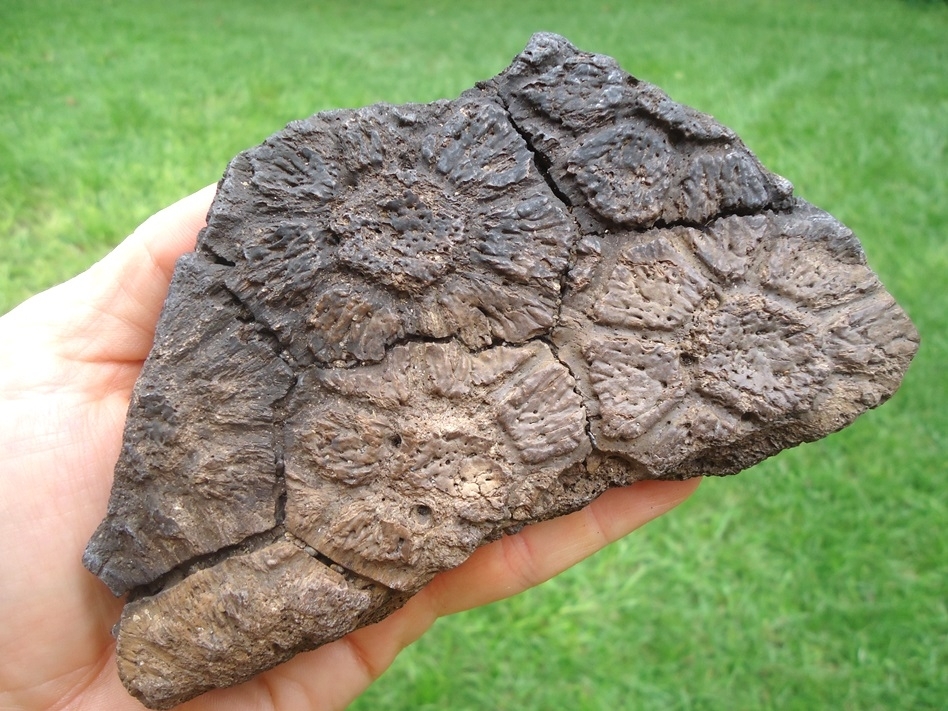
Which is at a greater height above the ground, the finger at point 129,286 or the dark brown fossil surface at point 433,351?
the finger at point 129,286

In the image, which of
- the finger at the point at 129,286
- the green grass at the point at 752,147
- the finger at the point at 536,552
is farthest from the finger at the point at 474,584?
the finger at the point at 129,286

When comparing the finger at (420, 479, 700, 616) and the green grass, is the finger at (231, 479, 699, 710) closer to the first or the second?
the finger at (420, 479, 700, 616)

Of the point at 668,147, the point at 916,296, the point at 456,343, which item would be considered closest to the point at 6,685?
the point at 456,343

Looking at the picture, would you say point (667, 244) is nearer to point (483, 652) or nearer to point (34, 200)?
point (483, 652)

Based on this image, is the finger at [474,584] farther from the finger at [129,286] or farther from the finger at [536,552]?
the finger at [129,286]

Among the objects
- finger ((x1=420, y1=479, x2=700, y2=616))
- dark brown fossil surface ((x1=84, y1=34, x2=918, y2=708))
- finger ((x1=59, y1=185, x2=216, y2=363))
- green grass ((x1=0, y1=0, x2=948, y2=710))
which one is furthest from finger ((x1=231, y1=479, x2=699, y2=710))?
finger ((x1=59, y1=185, x2=216, y2=363))

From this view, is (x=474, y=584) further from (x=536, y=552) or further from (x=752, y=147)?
(x=752, y=147)
